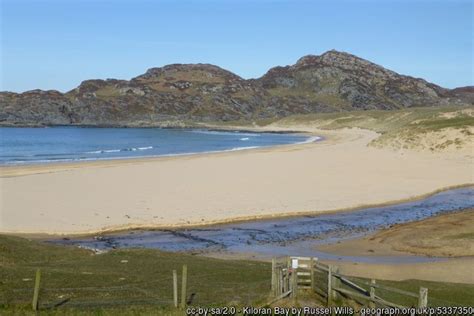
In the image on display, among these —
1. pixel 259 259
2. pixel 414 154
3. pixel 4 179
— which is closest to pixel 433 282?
pixel 259 259


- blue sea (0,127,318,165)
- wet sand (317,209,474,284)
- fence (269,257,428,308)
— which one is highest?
blue sea (0,127,318,165)

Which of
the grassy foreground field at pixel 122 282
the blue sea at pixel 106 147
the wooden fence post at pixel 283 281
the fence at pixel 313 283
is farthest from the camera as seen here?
the blue sea at pixel 106 147

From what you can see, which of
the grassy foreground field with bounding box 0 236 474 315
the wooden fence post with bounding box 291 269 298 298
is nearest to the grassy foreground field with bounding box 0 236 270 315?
the grassy foreground field with bounding box 0 236 474 315

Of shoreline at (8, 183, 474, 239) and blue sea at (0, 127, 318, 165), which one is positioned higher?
blue sea at (0, 127, 318, 165)

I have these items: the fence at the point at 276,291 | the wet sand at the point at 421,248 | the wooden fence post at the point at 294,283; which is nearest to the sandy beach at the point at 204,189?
the wet sand at the point at 421,248

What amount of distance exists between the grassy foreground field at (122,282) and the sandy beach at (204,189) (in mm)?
7639

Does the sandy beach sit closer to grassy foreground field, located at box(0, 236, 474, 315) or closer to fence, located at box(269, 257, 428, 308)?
grassy foreground field, located at box(0, 236, 474, 315)

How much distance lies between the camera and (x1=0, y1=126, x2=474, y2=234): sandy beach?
120ft

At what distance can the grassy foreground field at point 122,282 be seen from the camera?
17.0m

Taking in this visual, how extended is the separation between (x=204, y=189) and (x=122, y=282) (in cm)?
2687

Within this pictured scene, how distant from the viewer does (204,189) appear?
47.5 m

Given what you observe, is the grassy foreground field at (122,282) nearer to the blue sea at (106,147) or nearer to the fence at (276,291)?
the fence at (276,291)

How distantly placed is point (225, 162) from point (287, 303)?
55511mm

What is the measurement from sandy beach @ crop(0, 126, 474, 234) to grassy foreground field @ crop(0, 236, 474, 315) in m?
7.64
